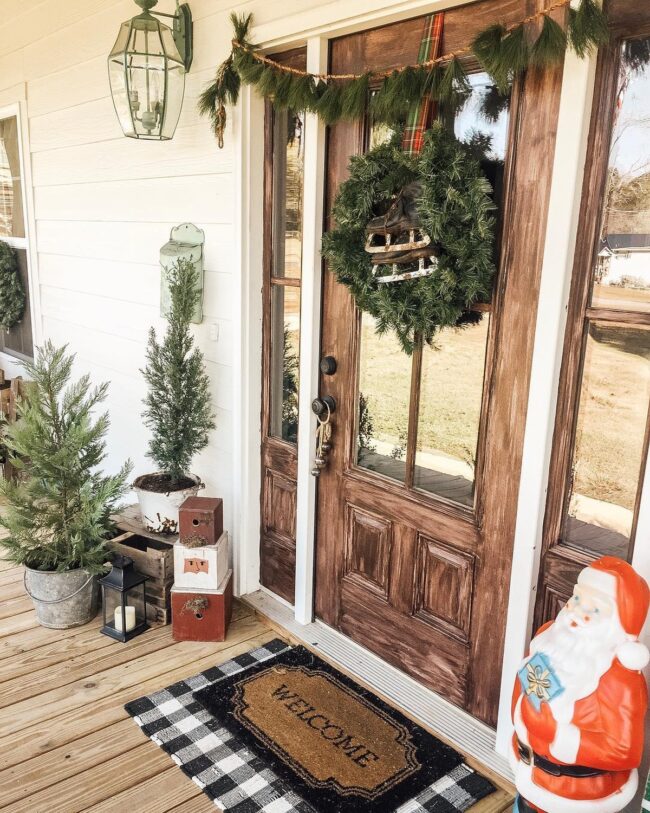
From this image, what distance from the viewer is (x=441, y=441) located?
2.24 metres

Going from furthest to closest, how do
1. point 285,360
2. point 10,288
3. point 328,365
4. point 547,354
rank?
point 10,288
point 285,360
point 328,365
point 547,354

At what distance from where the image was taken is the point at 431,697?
2338mm

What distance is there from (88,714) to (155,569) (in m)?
0.60

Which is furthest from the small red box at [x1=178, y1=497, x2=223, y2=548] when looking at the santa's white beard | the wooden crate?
the santa's white beard

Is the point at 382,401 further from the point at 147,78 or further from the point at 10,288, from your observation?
the point at 10,288

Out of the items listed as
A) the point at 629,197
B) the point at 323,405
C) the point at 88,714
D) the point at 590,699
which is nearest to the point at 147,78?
the point at 323,405

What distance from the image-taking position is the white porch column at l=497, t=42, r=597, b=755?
5.58 feet

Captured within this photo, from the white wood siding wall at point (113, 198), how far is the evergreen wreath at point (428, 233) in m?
0.66

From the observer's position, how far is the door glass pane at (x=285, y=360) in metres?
2.69

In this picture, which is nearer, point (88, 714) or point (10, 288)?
point (88, 714)

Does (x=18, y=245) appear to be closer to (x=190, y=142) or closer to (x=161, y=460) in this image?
(x=190, y=142)

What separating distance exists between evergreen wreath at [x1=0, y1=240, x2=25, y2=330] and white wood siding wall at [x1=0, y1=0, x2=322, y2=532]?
1.32ft

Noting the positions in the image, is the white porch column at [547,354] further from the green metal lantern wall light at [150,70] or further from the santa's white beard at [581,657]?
the green metal lantern wall light at [150,70]

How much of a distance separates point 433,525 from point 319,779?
2.68 feet
